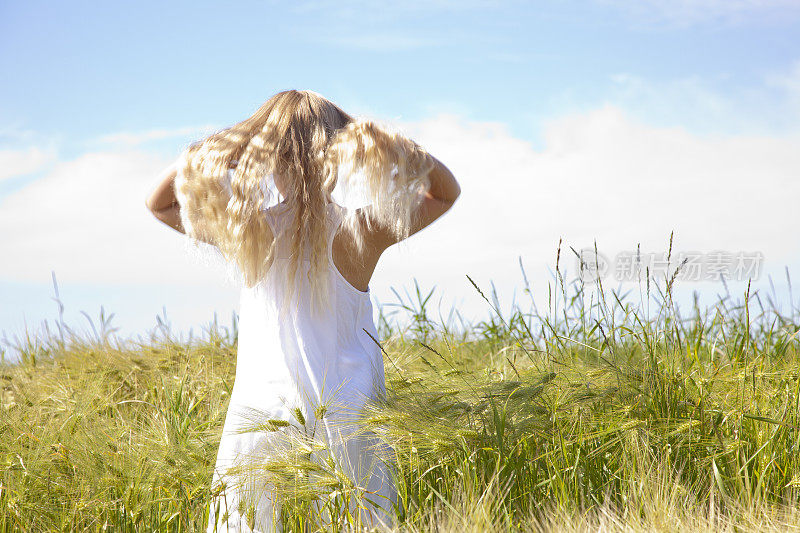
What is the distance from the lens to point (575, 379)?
2266 mm

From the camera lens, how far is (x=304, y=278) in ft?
6.61

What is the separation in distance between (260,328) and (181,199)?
522mm

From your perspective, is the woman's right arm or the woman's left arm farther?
the woman's left arm

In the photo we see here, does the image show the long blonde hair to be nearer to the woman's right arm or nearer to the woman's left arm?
the woman's right arm

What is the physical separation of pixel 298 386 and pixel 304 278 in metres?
0.32

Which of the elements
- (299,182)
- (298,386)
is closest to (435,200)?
(299,182)

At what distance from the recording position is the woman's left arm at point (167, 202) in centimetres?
237

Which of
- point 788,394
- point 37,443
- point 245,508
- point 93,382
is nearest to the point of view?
point 245,508

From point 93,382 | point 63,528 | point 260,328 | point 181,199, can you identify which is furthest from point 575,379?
point 93,382

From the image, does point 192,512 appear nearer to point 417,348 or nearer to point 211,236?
point 211,236

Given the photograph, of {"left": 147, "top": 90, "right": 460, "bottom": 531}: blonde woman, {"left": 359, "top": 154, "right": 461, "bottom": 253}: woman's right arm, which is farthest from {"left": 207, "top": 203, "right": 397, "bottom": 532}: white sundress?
{"left": 359, "top": 154, "right": 461, "bottom": 253}: woman's right arm

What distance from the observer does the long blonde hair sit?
201cm

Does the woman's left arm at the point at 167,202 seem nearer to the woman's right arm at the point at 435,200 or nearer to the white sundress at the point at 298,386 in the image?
the white sundress at the point at 298,386

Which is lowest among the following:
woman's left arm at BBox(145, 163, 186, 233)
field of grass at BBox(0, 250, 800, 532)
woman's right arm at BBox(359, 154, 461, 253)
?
field of grass at BBox(0, 250, 800, 532)
